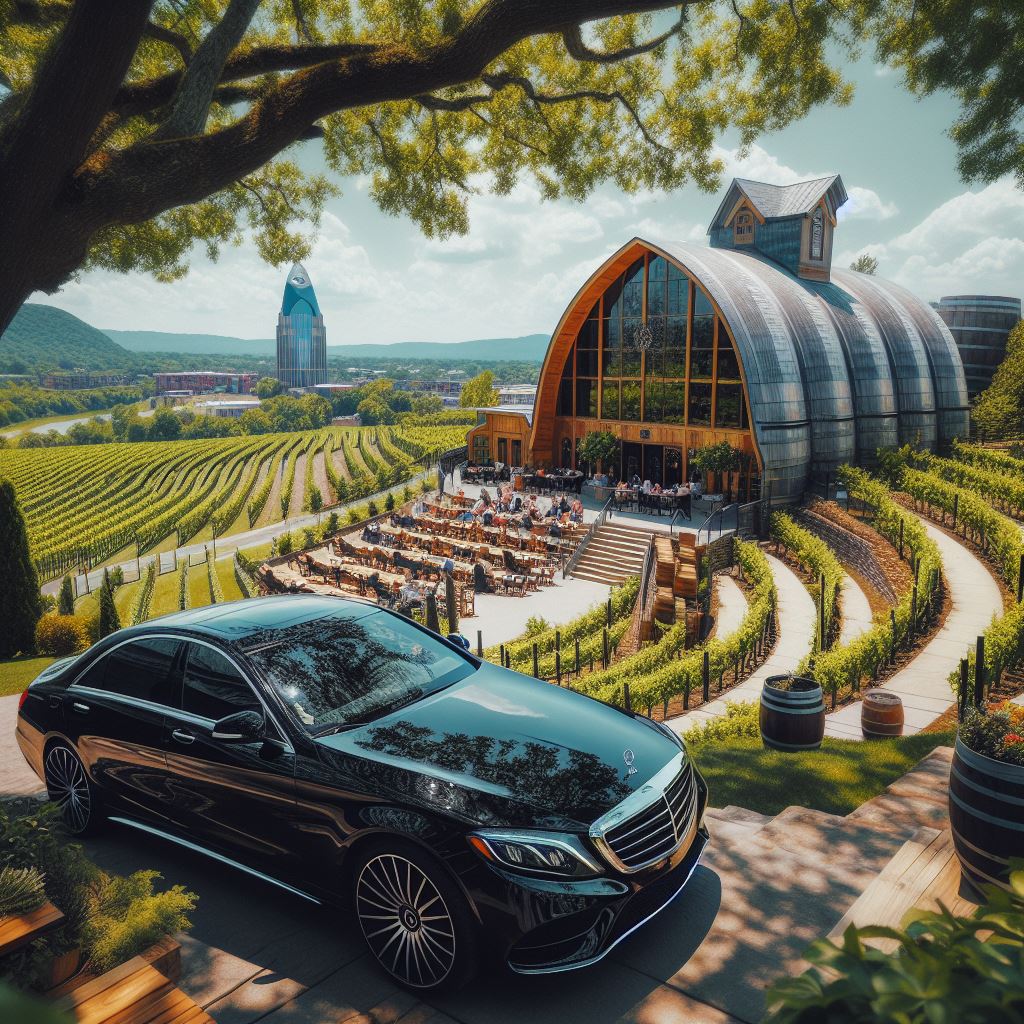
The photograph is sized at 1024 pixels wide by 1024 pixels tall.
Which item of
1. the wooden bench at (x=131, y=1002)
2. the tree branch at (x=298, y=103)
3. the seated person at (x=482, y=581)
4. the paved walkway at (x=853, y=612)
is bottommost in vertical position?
the seated person at (x=482, y=581)

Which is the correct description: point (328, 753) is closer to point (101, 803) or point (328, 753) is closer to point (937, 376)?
point (101, 803)

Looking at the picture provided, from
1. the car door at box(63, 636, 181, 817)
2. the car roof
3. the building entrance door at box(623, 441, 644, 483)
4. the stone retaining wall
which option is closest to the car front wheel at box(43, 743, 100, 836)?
the car door at box(63, 636, 181, 817)

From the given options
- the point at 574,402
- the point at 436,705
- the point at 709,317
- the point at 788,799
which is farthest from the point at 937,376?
the point at 436,705

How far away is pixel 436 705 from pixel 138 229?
7.81m

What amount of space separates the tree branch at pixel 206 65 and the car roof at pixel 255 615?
133 inches

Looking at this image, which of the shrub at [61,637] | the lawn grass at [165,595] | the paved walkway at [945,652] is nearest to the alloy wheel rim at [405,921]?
the paved walkway at [945,652]

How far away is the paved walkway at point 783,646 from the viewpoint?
454 inches

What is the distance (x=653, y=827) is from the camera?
3861 mm

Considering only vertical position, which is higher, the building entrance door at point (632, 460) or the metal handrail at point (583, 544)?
the building entrance door at point (632, 460)

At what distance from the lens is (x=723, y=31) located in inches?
352

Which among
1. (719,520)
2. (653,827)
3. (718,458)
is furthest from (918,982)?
(718,458)

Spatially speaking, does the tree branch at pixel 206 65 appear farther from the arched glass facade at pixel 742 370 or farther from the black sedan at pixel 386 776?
the arched glass facade at pixel 742 370

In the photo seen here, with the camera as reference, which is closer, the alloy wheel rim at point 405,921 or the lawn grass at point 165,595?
the alloy wheel rim at point 405,921

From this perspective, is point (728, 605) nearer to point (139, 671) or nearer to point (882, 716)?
point (882, 716)
